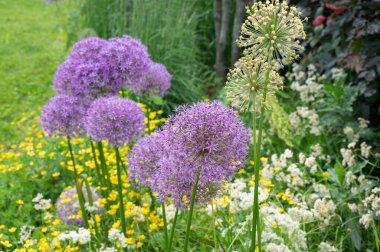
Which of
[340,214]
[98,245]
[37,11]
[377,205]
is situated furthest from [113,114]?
[37,11]

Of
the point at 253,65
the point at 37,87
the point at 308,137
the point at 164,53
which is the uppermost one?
the point at 253,65

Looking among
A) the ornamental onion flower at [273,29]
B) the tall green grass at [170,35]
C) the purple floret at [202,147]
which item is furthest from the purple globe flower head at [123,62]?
the tall green grass at [170,35]

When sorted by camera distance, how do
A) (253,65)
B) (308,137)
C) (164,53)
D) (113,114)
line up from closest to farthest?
(253,65) < (113,114) < (308,137) < (164,53)

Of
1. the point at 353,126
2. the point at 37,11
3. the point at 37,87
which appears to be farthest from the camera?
the point at 37,11

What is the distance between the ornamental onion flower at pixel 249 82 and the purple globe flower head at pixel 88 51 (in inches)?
44.4

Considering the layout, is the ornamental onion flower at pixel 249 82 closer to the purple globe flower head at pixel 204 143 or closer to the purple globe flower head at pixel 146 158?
the purple globe flower head at pixel 204 143

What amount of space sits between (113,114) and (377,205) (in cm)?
141

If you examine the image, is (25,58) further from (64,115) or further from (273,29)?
(273,29)

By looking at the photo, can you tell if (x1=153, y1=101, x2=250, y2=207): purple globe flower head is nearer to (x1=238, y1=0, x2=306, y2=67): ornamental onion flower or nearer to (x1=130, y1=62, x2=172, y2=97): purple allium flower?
(x1=238, y1=0, x2=306, y2=67): ornamental onion flower

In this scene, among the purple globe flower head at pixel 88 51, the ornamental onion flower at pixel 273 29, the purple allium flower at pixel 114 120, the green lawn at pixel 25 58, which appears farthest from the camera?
the green lawn at pixel 25 58

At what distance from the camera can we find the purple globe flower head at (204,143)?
1543 millimetres

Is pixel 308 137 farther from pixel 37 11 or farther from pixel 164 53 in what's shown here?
pixel 37 11

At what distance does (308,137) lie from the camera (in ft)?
13.6

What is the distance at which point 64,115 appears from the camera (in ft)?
8.36
